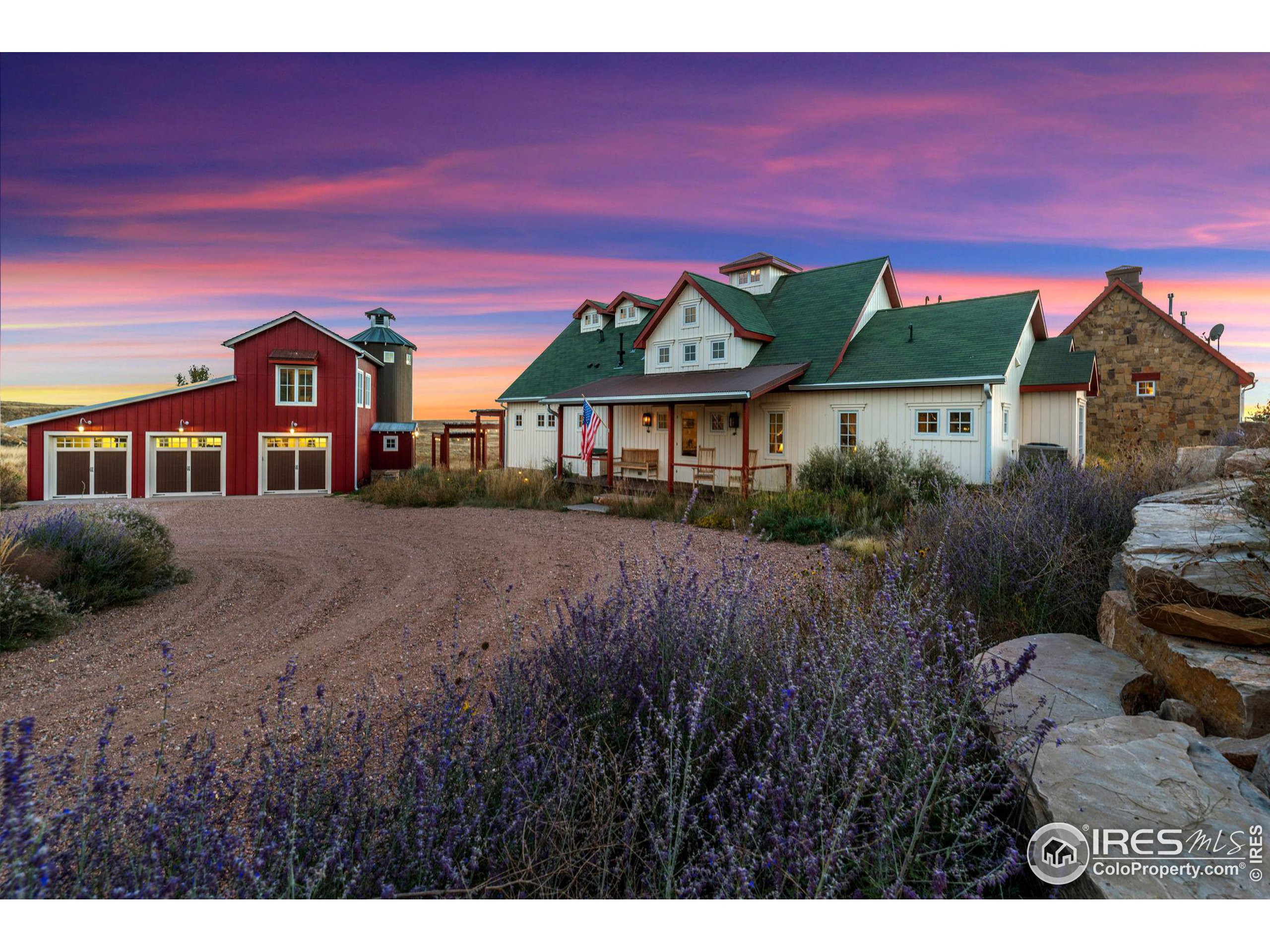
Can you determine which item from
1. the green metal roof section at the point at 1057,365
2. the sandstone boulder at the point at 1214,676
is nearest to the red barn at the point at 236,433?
the green metal roof section at the point at 1057,365

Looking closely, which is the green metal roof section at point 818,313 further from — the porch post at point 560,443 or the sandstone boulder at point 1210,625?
the sandstone boulder at point 1210,625

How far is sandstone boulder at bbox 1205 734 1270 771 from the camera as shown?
239cm

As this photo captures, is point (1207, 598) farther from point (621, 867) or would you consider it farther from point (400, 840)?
point (400, 840)

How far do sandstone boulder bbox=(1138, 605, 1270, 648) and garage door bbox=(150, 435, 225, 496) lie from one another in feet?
80.0

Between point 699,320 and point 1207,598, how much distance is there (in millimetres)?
16518

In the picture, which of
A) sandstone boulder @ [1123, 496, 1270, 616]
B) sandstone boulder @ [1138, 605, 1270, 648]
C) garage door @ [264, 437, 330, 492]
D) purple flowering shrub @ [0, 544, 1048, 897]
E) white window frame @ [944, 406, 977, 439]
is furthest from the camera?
garage door @ [264, 437, 330, 492]

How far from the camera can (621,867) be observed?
6.95 ft

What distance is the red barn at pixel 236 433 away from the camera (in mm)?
19578

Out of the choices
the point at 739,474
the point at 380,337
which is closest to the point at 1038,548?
the point at 739,474

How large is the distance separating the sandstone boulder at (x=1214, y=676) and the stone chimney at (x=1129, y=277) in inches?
Result: 915

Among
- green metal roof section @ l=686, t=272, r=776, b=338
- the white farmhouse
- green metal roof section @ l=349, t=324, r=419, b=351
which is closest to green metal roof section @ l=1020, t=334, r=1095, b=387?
the white farmhouse

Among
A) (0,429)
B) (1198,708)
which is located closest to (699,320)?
(1198,708)

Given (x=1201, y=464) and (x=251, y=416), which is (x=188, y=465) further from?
(x=1201, y=464)

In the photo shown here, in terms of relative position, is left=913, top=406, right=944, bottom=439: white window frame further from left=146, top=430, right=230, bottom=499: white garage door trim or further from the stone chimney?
left=146, top=430, right=230, bottom=499: white garage door trim
